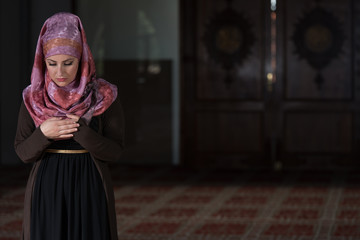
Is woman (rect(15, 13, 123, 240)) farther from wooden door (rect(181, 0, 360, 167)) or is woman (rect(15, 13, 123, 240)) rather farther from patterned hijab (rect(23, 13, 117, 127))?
wooden door (rect(181, 0, 360, 167))

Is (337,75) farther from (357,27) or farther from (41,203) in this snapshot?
(41,203)

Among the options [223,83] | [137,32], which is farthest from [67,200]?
[137,32]

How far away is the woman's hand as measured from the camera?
88.6 inches

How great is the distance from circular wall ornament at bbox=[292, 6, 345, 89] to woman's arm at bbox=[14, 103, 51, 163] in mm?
5975

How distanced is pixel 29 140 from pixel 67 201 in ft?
0.85

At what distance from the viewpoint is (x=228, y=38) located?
8047mm

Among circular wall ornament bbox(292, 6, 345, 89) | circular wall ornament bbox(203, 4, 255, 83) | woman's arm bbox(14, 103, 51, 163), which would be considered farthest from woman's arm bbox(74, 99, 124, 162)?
circular wall ornament bbox(292, 6, 345, 89)

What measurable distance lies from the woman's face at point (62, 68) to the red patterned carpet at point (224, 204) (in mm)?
2399

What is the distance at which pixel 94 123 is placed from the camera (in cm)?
238

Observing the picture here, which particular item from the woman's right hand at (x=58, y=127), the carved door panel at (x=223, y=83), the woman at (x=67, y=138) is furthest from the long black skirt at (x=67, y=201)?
the carved door panel at (x=223, y=83)

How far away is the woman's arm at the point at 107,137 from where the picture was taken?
2.28 meters

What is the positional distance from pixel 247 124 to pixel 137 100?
A: 143 centimetres

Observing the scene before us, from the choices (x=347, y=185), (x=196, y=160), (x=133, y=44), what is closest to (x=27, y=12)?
(x=133, y=44)

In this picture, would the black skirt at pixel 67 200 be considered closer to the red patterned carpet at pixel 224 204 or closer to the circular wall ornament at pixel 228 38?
the red patterned carpet at pixel 224 204
